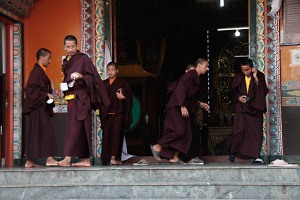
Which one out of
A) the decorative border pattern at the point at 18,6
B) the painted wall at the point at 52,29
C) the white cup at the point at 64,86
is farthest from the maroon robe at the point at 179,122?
the decorative border pattern at the point at 18,6

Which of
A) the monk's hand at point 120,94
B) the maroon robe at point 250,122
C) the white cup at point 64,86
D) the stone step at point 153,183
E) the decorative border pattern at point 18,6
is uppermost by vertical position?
the decorative border pattern at point 18,6

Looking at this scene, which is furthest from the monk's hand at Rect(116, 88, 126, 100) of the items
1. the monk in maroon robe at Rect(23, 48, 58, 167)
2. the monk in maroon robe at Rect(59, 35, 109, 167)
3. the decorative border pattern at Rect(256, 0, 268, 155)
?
the decorative border pattern at Rect(256, 0, 268, 155)

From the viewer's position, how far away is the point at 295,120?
8.12 meters

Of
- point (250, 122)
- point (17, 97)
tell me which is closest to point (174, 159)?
point (250, 122)

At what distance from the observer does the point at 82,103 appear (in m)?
6.94

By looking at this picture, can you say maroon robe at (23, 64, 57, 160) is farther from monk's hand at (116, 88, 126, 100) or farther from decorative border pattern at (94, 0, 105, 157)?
decorative border pattern at (94, 0, 105, 157)

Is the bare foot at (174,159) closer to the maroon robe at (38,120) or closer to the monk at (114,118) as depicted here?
the monk at (114,118)

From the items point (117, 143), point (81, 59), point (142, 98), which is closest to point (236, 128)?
point (117, 143)

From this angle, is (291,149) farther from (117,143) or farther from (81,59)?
(81,59)

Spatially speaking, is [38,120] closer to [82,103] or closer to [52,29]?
[82,103]

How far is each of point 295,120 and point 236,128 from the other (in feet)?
2.86

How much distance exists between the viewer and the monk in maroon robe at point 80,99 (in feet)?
22.6

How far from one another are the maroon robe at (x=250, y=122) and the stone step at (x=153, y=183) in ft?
5.32

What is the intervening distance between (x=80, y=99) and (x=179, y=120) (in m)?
1.45
